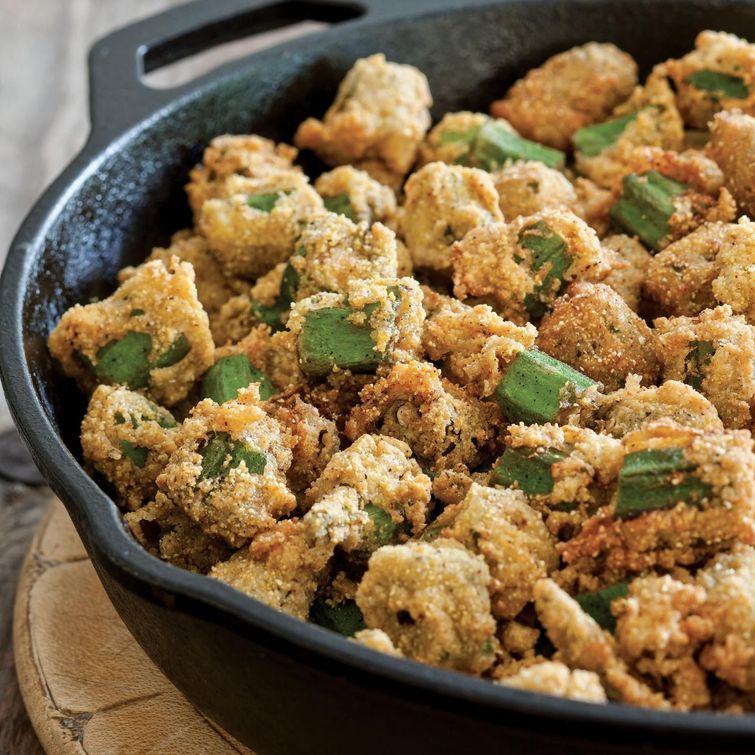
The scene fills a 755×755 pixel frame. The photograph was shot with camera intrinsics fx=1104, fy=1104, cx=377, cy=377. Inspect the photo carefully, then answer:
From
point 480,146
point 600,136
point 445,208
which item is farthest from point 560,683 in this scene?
point 600,136

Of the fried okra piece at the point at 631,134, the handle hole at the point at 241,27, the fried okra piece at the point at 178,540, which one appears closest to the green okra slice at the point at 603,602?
the fried okra piece at the point at 178,540

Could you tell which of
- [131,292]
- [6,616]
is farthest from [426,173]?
[6,616]

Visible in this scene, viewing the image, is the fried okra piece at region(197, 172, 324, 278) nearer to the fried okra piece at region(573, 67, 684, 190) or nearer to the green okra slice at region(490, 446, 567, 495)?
the fried okra piece at region(573, 67, 684, 190)

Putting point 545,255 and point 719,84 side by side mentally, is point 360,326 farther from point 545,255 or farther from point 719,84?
point 719,84

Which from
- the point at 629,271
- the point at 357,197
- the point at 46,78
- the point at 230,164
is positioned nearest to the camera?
the point at 629,271

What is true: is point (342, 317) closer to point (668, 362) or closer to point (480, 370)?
point (480, 370)

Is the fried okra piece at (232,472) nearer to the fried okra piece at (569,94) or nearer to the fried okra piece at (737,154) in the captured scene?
the fried okra piece at (737,154)
